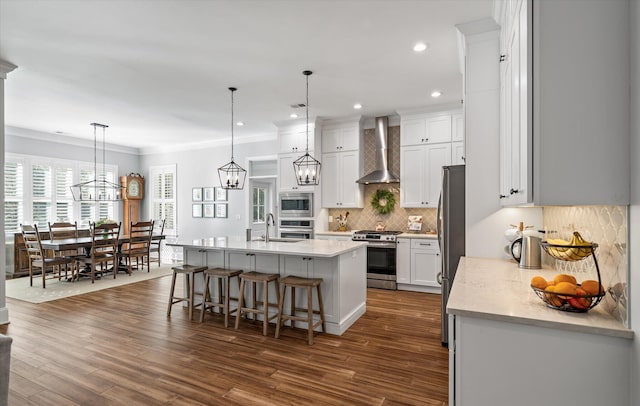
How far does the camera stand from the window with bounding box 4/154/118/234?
6773 millimetres

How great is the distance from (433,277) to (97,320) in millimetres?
4508

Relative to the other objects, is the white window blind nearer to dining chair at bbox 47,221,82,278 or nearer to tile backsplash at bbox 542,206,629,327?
dining chair at bbox 47,221,82,278

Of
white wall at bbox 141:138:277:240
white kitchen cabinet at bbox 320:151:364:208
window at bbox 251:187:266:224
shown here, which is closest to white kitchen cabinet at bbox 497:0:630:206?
white kitchen cabinet at bbox 320:151:364:208

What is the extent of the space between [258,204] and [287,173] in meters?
1.70

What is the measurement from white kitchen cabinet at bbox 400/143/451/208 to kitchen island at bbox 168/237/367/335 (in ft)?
6.13

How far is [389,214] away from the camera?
20.3 feet

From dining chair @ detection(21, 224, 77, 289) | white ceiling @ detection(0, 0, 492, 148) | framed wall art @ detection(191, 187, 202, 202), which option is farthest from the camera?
framed wall art @ detection(191, 187, 202, 202)

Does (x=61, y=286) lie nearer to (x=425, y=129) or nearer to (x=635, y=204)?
(x=425, y=129)

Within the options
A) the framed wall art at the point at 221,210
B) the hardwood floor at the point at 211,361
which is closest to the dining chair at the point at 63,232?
the hardwood floor at the point at 211,361

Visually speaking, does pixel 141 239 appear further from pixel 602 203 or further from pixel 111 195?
pixel 602 203

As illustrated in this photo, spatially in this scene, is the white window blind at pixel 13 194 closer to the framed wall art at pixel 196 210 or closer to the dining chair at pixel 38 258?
the dining chair at pixel 38 258

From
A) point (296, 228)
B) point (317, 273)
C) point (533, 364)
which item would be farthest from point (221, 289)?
point (533, 364)

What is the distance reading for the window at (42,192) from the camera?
6.77 m

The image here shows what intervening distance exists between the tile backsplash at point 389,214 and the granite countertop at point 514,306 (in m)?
3.61
